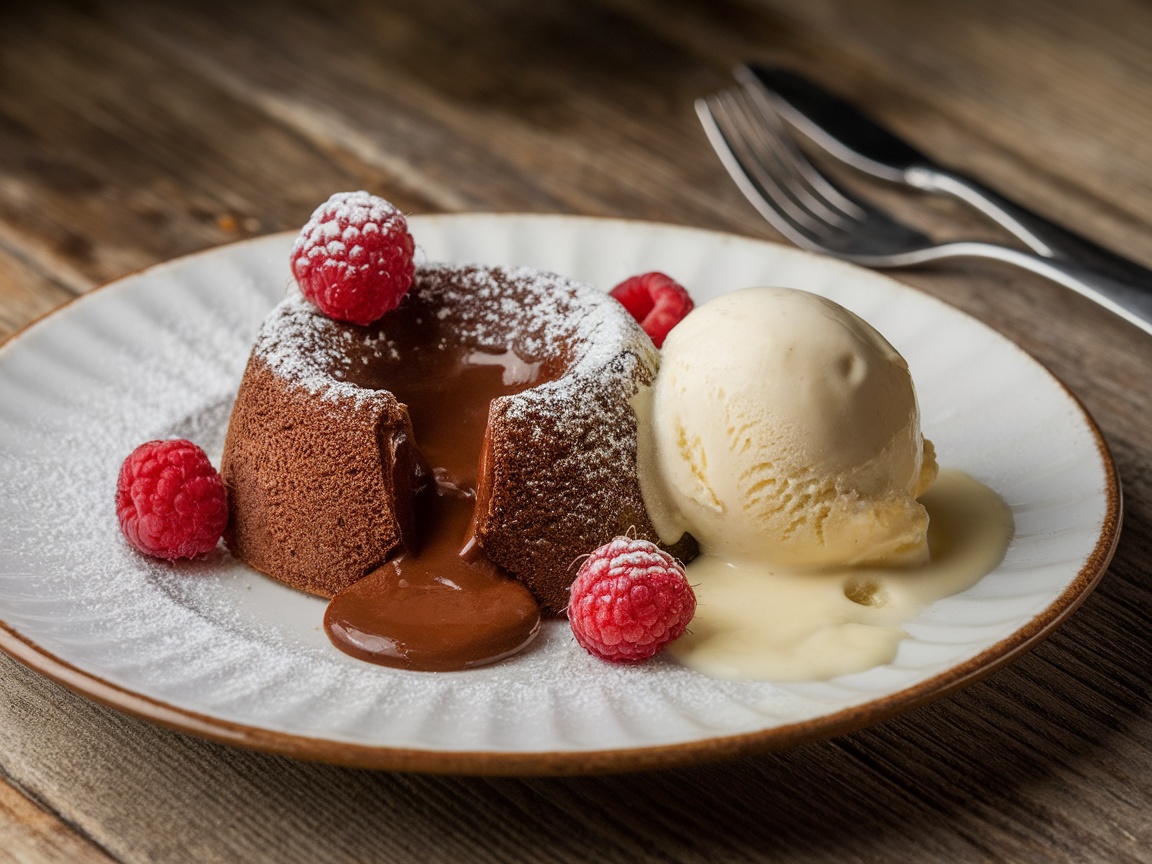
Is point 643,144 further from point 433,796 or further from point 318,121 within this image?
point 433,796

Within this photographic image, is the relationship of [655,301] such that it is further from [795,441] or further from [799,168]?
[799,168]

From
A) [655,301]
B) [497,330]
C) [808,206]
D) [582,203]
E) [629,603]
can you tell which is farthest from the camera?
[582,203]

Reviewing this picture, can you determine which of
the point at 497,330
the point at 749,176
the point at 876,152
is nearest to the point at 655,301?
the point at 497,330

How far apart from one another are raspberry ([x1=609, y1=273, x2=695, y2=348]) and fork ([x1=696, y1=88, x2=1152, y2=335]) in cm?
69

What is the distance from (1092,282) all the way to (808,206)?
0.64 metres

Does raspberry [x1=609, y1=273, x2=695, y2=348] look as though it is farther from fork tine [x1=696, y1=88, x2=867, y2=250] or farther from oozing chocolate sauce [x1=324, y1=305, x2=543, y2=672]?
fork tine [x1=696, y1=88, x2=867, y2=250]

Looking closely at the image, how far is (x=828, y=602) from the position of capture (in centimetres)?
163

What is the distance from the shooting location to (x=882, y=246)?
2631mm

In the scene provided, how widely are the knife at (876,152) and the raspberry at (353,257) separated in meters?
1.27

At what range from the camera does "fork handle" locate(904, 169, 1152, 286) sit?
7.59ft

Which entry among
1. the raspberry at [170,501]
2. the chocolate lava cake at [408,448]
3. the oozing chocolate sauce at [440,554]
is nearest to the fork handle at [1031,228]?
the chocolate lava cake at [408,448]

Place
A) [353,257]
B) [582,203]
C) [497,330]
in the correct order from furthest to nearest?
[582,203] → [497,330] → [353,257]

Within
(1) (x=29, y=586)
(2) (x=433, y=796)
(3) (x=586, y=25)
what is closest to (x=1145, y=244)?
(3) (x=586, y=25)

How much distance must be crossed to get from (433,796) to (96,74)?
2.40m
